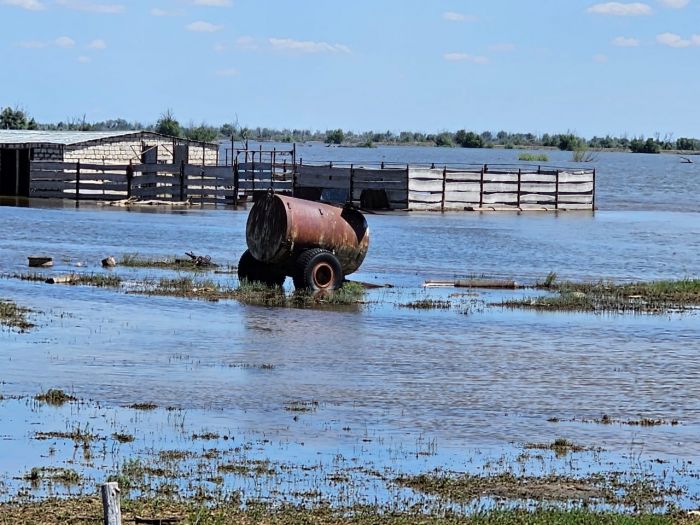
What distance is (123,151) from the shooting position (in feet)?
191

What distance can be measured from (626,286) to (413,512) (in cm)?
1878

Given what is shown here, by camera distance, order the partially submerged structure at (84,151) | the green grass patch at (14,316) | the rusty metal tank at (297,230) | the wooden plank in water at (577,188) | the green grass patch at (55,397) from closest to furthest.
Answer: the green grass patch at (55,397)
the green grass patch at (14,316)
the rusty metal tank at (297,230)
the partially submerged structure at (84,151)
the wooden plank in water at (577,188)

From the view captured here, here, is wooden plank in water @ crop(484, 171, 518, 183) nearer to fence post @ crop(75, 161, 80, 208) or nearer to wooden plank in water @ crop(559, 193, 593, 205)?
wooden plank in water @ crop(559, 193, 593, 205)

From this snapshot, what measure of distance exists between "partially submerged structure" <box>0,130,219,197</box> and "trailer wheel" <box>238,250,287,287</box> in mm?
30259

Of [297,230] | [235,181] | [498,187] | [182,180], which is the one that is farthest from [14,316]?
[498,187]

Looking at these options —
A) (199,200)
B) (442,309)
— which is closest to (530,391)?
(442,309)

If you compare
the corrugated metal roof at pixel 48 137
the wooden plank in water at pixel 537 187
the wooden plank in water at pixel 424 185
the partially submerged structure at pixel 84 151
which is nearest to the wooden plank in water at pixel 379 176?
the wooden plank in water at pixel 424 185

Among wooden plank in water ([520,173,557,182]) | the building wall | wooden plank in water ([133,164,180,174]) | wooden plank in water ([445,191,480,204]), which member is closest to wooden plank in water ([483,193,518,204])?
wooden plank in water ([445,191,480,204])

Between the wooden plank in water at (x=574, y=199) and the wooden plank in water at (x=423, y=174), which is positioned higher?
the wooden plank in water at (x=423, y=174)

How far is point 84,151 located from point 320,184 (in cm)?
977

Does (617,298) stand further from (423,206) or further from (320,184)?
(320,184)

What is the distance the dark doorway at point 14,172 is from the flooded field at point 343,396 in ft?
88.6

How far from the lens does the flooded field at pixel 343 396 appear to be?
36.9ft

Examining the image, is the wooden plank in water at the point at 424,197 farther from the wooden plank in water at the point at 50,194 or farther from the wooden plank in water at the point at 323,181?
the wooden plank in water at the point at 50,194
